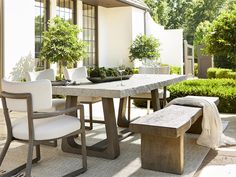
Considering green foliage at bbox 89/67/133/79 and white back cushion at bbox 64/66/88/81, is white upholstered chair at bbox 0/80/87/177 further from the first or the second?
white back cushion at bbox 64/66/88/81

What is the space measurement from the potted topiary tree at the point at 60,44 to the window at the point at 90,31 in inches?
108

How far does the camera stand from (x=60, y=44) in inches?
344

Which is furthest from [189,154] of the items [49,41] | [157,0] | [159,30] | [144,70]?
[157,0]

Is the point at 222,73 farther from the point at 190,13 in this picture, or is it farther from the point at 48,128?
the point at 190,13

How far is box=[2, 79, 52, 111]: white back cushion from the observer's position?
271cm

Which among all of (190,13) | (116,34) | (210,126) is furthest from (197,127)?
(190,13)

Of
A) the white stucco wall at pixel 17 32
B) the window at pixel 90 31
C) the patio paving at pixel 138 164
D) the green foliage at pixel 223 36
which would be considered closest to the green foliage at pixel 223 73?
the window at pixel 90 31

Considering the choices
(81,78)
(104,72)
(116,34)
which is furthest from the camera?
(116,34)

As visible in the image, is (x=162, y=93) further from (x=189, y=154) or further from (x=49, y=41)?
(x=49, y=41)

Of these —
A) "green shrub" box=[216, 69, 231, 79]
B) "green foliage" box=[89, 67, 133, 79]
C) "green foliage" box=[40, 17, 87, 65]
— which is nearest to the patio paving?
"green foliage" box=[89, 67, 133, 79]

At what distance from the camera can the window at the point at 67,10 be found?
10.5 meters

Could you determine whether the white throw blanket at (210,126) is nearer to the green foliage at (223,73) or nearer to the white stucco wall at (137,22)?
the green foliage at (223,73)

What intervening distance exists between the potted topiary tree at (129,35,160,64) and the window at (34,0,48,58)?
4.04 meters

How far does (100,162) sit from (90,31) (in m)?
9.21
